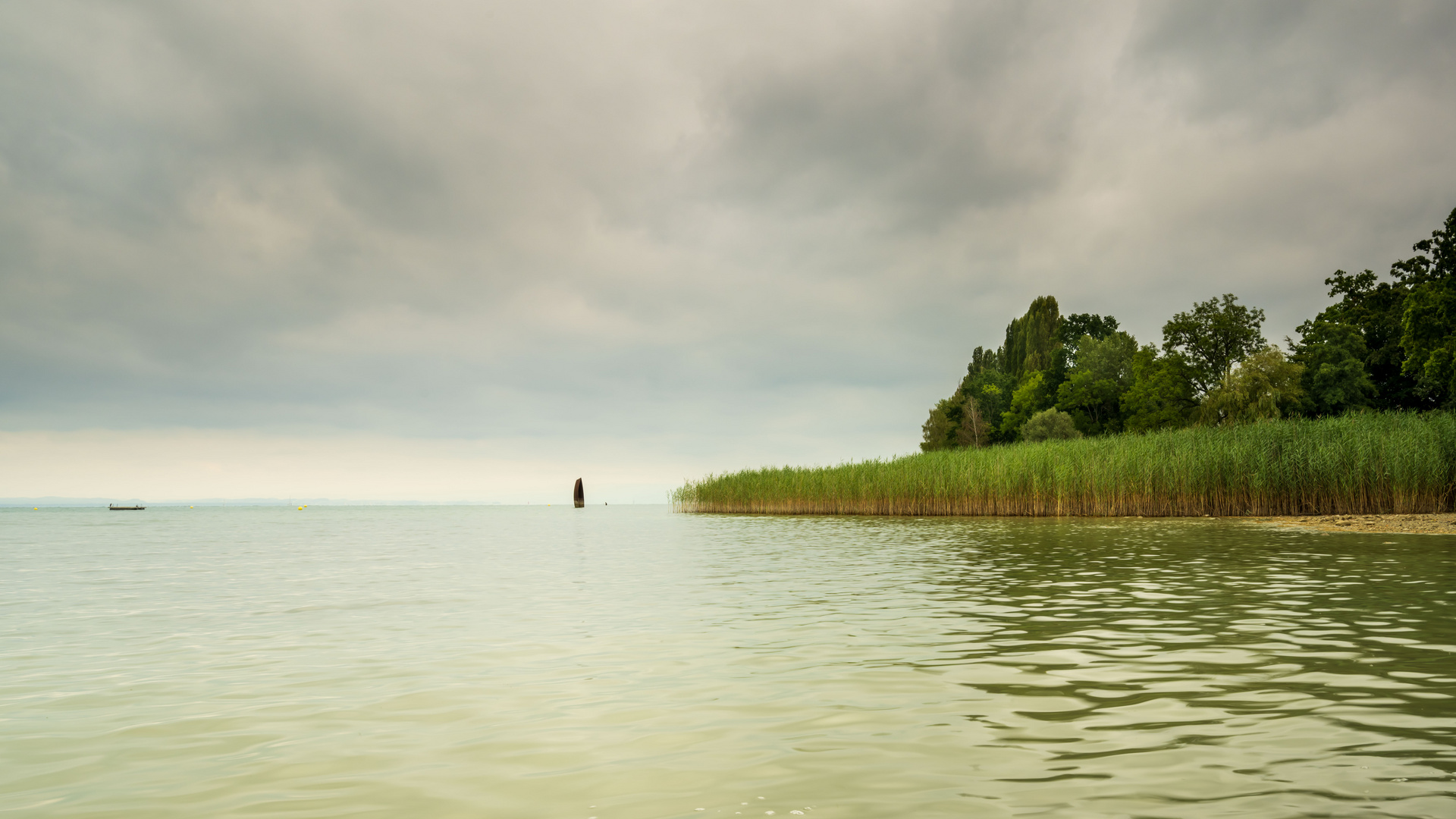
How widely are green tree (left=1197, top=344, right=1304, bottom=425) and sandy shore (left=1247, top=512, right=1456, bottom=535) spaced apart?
31623 millimetres

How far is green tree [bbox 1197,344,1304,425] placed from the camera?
5181 centimetres

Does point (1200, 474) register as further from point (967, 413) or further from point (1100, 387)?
point (967, 413)

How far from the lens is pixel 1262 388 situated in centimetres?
5316

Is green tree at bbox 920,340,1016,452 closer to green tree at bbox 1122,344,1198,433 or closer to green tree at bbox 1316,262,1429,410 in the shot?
green tree at bbox 1122,344,1198,433

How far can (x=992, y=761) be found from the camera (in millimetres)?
3783

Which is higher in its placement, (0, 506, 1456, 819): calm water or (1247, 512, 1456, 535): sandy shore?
(0, 506, 1456, 819): calm water

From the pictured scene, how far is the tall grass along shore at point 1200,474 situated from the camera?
23828mm

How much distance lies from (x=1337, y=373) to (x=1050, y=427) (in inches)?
783

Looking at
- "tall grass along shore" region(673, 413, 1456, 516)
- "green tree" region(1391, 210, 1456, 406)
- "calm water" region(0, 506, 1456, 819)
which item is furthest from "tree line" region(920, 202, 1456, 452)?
Result: "calm water" region(0, 506, 1456, 819)

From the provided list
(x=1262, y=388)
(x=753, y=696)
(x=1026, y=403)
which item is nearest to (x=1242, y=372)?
(x=1262, y=388)

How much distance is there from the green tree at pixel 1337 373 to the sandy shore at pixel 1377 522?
35.6m

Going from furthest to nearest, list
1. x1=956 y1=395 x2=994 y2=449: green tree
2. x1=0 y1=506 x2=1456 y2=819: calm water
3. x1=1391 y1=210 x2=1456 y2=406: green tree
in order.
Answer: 1. x1=956 y1=395 x2=994 y2=449: green tree
2. x1=1391 y1=210 x2=1456 y2=406: green tree
3. x1=0 y1=506 x2=1456 y2=819: calm water

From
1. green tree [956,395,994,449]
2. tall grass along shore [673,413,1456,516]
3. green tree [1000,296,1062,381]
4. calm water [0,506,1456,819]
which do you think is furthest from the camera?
green tree [1000,296,1062,381]

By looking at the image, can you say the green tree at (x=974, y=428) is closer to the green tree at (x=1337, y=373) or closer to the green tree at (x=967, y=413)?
the green tree at (x=967, y=413)
